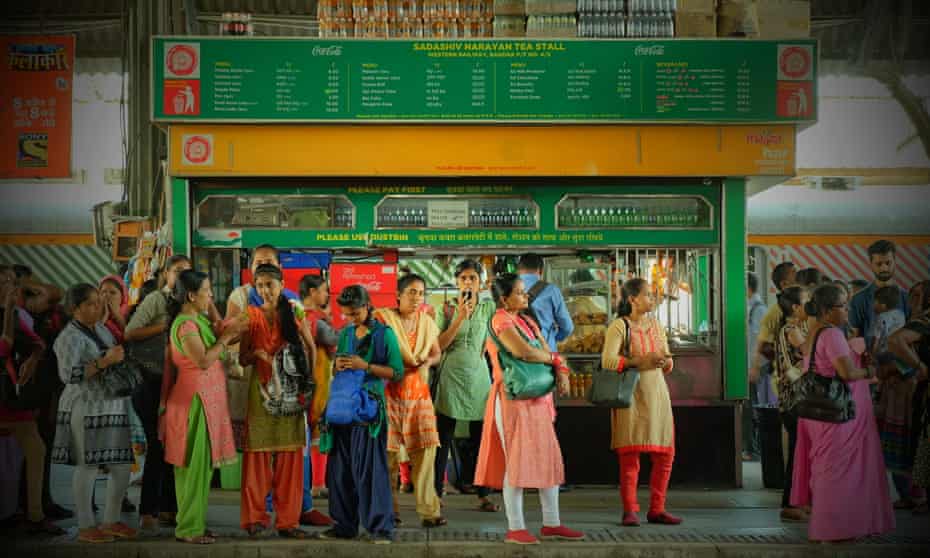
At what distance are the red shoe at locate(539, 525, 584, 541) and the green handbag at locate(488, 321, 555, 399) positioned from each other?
903 millimetres

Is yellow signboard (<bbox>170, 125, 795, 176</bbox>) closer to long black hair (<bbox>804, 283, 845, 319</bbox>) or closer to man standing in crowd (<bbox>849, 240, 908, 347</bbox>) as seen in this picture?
man standing in crowd (<bbox>849, 240, 908, 347</bbox>)

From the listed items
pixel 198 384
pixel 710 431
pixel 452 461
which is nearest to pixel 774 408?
pixel 710 431

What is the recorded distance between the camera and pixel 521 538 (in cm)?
675

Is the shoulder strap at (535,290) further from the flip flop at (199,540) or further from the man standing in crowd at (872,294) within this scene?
the flip flop at (199,540)

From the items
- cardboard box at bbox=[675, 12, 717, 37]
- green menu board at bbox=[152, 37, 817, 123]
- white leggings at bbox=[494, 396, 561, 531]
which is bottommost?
white leggings at bbox=[494, 396, 561, 531]

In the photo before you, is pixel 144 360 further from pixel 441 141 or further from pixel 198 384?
pixel 441 141

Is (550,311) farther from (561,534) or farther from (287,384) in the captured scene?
(287,384)

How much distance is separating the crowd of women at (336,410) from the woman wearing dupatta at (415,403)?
0.04 feet

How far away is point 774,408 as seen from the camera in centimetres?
924

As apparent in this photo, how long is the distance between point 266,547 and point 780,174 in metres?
5.31

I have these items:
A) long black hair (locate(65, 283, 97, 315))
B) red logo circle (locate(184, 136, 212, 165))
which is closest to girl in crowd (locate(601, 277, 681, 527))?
long black hair (locate(65, 283, 97, 315))

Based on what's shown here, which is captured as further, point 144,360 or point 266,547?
point 144,360

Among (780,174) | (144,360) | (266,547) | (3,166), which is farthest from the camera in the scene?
(3,166)

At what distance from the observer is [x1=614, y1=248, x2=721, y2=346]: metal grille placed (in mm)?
9336
